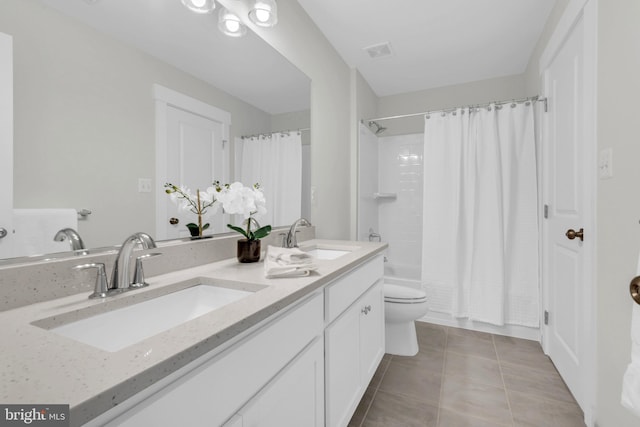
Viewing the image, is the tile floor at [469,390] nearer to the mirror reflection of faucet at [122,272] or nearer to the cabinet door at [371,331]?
the cabinet door at [371,331]

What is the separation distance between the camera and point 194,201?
120cm

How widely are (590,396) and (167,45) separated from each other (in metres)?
2.35

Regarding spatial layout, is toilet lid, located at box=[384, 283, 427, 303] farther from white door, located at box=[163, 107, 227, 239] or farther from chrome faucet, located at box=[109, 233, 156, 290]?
chrome faucet, located at box=[109, 233, 156, 290]

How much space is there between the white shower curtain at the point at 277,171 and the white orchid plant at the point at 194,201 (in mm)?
230

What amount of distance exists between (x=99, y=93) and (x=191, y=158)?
37 cm

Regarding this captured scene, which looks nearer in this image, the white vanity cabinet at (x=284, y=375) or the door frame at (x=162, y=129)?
the white vanity cabinet at (x=284, y=375)

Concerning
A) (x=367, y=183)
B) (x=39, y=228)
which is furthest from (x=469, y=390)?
(x=39, y=228)

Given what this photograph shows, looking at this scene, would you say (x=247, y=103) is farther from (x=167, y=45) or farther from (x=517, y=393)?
(x=517, y=393)

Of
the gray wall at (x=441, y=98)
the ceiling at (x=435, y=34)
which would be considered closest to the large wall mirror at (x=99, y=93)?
the ceiling at (x=435, y=34)

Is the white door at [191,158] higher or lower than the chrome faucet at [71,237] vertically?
higher

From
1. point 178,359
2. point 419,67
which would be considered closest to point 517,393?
point 178,359

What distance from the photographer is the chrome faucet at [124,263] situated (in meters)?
0.83

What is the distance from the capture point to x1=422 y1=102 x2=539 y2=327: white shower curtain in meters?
2.35

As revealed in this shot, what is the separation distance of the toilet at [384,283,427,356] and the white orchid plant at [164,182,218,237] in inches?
55.6
